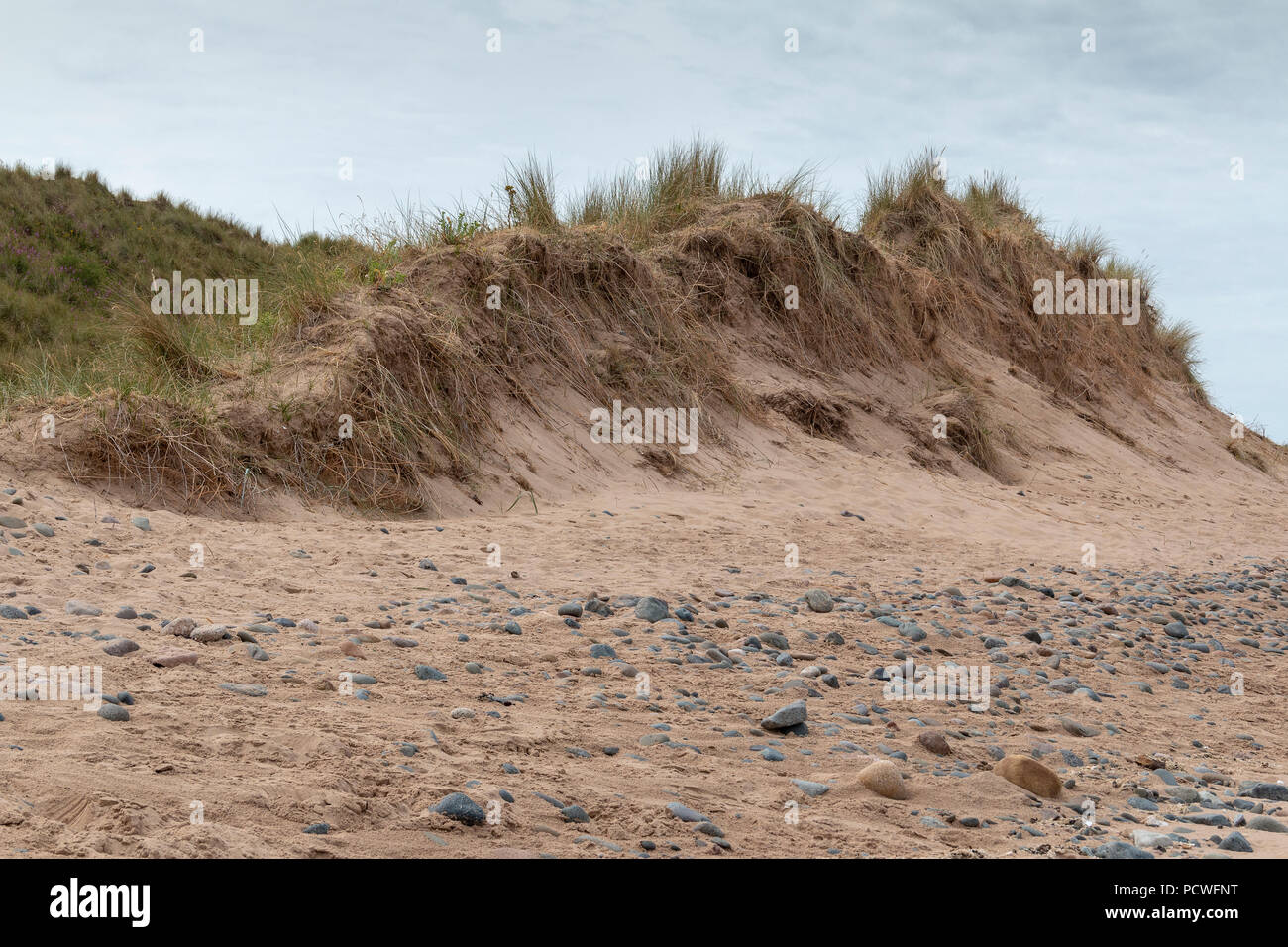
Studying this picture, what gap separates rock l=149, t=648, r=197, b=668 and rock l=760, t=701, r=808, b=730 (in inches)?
73.4

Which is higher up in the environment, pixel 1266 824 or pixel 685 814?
pixel 685 814

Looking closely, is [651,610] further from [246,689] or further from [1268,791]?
[1268,791]

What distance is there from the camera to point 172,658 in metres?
3.19

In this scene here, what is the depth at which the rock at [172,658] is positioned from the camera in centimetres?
317

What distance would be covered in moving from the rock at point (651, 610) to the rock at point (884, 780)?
160 centimetres

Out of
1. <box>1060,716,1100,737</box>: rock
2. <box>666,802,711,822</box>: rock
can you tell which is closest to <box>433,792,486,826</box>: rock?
<box>666,802,711,822</box>: rock

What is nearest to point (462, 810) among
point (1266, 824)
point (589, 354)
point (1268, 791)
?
point (1266, 824)

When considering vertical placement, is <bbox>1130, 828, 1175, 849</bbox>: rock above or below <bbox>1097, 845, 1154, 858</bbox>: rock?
below

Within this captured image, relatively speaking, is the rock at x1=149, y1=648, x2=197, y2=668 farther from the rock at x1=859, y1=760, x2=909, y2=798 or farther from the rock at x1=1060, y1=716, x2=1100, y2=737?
the rock at x1=1060, y1=716, x2=1100, y2=737

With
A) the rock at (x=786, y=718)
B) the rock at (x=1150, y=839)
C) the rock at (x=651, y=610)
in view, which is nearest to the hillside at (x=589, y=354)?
the rock at (x=651, y=610)

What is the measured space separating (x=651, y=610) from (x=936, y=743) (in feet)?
5.01

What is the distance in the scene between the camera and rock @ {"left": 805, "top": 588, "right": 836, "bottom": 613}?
196 inches

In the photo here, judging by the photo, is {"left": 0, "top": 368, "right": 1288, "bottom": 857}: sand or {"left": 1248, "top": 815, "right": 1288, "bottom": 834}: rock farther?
{"left": 1248, "top": 815, "right": 1288, "bottom": 834}: rock
